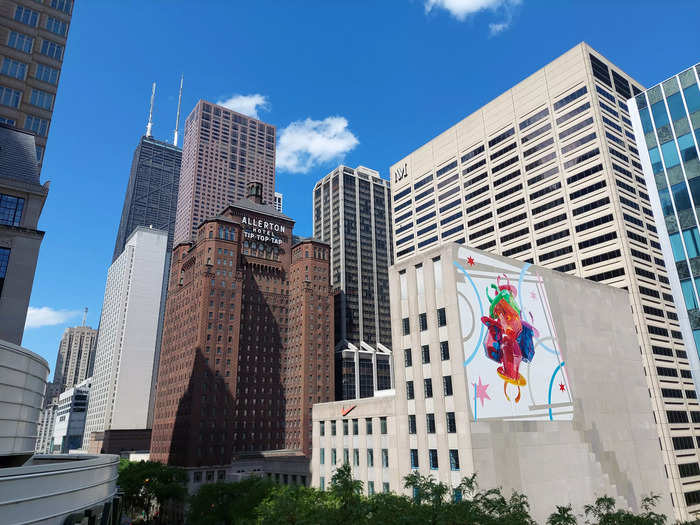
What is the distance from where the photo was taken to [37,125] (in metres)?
78.7

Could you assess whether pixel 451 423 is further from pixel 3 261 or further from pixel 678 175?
pixel 3 261

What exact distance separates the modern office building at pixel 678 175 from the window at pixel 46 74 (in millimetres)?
88939

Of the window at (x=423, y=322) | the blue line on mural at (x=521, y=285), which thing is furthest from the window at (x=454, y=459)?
the blue line on mural at (x=521, y=285)

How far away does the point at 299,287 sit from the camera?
187250 mm

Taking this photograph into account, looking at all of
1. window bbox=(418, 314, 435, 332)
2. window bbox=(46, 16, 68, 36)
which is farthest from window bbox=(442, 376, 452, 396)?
window bbox=(46, 16, 68, 36)

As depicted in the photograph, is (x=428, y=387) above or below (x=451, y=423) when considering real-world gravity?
above

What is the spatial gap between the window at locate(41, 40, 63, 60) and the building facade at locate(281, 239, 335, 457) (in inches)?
4551

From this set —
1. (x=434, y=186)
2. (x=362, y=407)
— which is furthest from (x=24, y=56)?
(x=434, y=186)

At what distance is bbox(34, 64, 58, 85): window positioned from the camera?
8106 cm

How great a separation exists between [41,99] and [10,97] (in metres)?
4.37

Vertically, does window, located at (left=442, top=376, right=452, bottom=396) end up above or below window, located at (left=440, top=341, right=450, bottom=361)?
below

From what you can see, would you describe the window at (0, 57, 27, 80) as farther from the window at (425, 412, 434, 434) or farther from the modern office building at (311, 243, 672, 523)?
the window at (425, 412, 434, 434)

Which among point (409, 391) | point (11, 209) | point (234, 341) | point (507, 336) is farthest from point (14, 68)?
point (234, 341)

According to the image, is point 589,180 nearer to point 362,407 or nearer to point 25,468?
point 362,407
